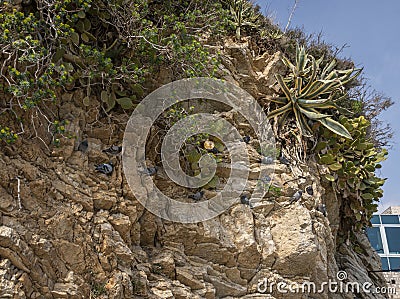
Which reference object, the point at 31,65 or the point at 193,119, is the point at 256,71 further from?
the point at 31,65

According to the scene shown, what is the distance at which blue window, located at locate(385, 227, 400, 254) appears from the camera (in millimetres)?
15200

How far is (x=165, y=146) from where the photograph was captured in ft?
15.0

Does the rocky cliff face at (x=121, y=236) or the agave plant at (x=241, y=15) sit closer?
the rocky cliff face at (x=121, y=236)

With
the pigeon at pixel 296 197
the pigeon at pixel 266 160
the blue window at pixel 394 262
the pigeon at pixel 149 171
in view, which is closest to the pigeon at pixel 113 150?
the pigeon at pixel 149 171

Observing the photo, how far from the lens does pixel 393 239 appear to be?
15422mm

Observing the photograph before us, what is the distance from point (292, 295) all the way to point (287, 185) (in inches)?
50.6

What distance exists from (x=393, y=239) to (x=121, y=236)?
14193 millimetres

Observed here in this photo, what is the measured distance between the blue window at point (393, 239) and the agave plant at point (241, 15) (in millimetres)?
11924

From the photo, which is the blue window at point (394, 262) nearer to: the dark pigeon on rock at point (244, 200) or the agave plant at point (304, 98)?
the agave plant at point (304, 98)

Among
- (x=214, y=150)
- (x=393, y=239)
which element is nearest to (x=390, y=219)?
(x=393, y=239)

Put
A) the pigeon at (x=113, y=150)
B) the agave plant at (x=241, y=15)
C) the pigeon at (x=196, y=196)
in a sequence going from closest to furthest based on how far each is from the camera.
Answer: the pigeon at (x=113, y=150) → the pigeon at (x=196, y=196) → the agave plant at (x=241, y=15)

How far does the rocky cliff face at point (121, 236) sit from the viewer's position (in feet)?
10.5

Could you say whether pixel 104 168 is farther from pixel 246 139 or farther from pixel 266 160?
pixel 266 160

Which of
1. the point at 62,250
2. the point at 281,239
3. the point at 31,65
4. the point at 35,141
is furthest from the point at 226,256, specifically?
the point at 31,65
